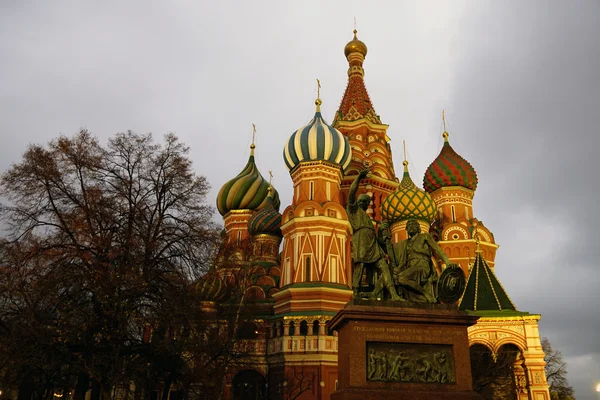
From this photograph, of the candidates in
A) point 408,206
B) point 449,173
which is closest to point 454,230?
point 408,206

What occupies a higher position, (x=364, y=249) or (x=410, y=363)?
(x=364, y=249)

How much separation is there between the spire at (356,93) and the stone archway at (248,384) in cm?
2258

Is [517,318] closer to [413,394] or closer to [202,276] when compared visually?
[202,276]

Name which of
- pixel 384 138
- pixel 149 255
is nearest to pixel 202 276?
pixel 149 255

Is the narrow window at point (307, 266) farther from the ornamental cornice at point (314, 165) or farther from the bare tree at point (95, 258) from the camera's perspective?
the bare tree at point (95, 258)

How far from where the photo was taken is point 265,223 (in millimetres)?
37781

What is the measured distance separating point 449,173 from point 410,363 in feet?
106

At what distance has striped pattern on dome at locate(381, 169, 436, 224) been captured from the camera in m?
34.7

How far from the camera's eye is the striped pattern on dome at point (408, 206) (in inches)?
1366

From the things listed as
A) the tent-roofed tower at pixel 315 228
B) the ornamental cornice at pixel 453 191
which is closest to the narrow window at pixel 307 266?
the tent-roofed tower at pixel 315 228

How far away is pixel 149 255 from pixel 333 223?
16769 millimetres

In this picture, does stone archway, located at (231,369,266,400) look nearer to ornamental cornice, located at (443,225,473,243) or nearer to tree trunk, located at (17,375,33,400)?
tree trunk, located at (17,375,33,400)

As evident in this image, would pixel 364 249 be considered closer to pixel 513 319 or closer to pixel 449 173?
pixel 513 319

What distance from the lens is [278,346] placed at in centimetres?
2750
